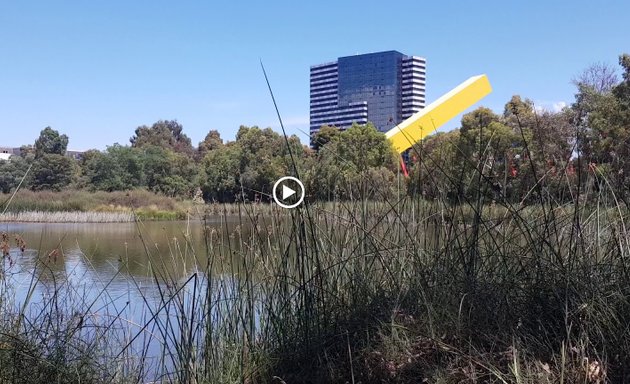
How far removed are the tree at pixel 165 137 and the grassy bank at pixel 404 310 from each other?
6678 centimetres

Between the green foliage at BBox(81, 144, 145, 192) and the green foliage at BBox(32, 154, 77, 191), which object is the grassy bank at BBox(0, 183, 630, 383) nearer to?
the green foliage at BBox(32, 154, 77, 191)

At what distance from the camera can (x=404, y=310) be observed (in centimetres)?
213

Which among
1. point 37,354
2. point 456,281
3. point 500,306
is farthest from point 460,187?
point 37,354

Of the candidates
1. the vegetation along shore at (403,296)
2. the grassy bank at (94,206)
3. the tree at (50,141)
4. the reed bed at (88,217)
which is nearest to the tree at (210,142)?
the tree at (50,141)

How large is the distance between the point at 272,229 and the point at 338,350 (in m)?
0.91

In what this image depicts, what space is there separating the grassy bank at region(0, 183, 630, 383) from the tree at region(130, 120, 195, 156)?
219 ft

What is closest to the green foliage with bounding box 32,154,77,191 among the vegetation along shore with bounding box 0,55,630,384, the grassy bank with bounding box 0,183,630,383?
the vegetation along shore with bounding box 0,55,630,384

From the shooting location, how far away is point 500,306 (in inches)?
74.5

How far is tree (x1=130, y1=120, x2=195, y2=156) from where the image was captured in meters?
70.3

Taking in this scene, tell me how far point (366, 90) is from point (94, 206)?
966 inches

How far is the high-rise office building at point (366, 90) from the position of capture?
448 cm

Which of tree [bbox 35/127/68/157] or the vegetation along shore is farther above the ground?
tree [bbox 35/127/68/157]

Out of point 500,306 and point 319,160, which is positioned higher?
point 319,160

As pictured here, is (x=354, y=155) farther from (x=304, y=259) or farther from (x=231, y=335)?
(x=231, y=335)
